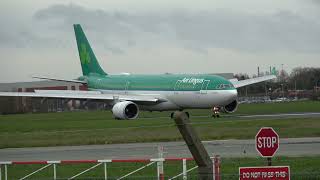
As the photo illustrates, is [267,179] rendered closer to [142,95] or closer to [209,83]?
[209,83]

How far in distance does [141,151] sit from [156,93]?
3345 centimetres

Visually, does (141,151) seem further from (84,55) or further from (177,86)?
(84,55)

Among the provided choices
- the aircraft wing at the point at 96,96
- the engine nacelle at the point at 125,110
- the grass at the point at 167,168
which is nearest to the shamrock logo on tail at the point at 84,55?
the aircraft wing at the point at 96,96

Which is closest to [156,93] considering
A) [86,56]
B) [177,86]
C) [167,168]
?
[177,86]

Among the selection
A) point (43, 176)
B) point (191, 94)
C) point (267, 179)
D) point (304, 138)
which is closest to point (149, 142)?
point (304, 138)

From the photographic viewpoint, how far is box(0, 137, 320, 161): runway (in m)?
24.4

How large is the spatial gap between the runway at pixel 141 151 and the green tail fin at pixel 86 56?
123 ft

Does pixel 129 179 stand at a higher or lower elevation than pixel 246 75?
lower

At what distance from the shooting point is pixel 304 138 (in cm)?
A: 3089

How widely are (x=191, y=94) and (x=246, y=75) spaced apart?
143971 mm

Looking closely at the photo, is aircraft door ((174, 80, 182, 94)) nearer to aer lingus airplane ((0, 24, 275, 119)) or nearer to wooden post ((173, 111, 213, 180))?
aer lingus airplane ((0, 24, 275, 119))

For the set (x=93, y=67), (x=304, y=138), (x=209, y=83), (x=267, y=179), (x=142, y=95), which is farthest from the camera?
(x=93, y=67)

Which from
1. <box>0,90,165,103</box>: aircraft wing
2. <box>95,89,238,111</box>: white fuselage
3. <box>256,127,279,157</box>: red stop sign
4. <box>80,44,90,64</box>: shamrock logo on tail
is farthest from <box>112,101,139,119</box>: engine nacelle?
<box>256,127,279,157</box>: red stop sign

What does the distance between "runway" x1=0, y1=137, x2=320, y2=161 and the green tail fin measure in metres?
37.5
